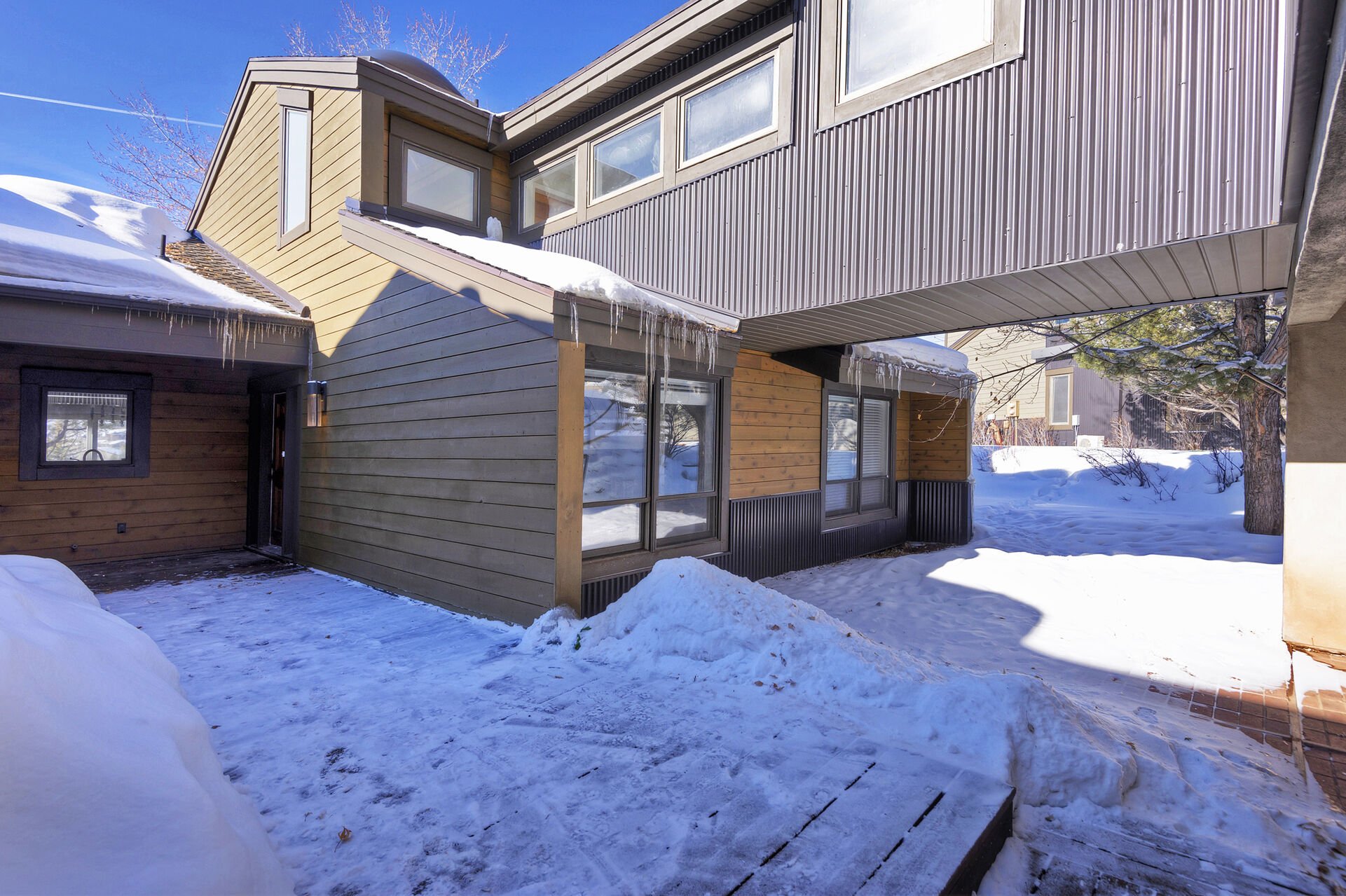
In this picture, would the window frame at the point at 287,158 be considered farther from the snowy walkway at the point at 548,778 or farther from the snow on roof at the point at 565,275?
the snowy walkway at the point at 548,778

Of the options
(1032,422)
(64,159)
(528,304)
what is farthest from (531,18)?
(1032,422)

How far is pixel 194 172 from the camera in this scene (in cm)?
1572

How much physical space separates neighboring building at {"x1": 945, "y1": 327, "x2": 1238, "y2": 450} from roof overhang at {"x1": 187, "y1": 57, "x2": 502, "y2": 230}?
37.1 feet

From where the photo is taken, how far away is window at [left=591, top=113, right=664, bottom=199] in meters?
7.11

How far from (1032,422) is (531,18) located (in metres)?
18.5

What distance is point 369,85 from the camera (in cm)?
685

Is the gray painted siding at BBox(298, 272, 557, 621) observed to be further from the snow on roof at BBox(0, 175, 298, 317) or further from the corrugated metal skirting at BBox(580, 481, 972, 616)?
the snow on roof at BBox(0, 175, 298, 317)

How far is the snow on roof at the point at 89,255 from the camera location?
18.6 ft

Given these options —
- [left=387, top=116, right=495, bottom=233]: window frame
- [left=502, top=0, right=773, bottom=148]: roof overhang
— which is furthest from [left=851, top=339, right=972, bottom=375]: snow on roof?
[left=387, top=116, right=495, bottom=233]: window frame

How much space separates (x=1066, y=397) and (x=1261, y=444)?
11.0 m

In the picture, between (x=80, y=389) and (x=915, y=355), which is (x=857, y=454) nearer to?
(x=915, y=355)

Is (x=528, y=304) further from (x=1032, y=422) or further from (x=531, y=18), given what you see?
(x=1032, y=422)

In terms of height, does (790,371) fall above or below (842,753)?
above

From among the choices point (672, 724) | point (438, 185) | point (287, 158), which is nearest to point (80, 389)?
point (287, 158)
